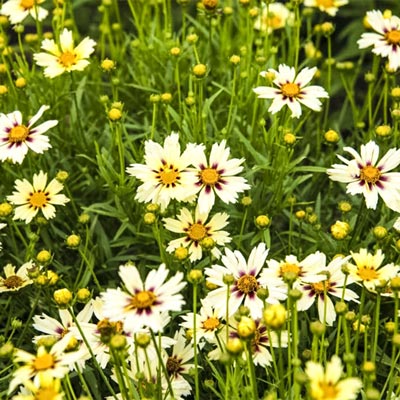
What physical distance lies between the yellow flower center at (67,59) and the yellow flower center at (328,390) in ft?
3.53

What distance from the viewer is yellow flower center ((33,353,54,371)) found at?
1155 millimetres

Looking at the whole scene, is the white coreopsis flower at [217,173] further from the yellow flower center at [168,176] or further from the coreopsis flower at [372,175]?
the coreopsis flower at [372,175]

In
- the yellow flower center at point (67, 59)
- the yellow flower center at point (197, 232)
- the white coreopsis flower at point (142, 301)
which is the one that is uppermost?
the yellow flower center at point (67, 59)

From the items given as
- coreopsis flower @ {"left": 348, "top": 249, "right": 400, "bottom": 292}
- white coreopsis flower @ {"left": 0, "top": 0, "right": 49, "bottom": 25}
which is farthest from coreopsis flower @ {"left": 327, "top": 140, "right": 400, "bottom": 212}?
white coreopsis flower @ {"left": 0, "top": 0, "right": 49, "bottom": 25}

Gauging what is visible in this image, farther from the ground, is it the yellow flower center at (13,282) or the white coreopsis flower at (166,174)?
the white coreopsis flower at (166,174)

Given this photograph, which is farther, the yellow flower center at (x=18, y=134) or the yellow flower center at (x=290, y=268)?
the yellow flower center at (x=18, y=134)

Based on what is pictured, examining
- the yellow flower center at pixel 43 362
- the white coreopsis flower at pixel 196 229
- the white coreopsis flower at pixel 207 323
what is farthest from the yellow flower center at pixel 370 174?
the yellow flower center at pixel 43 362

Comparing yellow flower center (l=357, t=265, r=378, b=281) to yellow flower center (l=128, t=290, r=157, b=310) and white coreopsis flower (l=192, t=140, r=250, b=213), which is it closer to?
white coreopsis flower (l=192, t=140, r=250, b=213)

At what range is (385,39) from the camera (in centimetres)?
186

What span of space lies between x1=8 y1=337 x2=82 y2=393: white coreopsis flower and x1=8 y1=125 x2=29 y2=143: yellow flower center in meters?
0.58

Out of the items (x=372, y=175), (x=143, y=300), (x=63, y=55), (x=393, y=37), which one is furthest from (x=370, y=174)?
(x=63, y=55)

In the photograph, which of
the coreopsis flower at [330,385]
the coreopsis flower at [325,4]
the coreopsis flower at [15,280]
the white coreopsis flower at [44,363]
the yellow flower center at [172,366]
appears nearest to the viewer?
the coreopsis flower at [330,385]

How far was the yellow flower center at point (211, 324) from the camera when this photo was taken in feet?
4.58

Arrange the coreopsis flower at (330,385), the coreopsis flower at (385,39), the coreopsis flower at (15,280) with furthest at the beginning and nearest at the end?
the coreopsis flower at (385,39), the coreopsis flower at (15,280), the coreopsis flower at (330,385)
